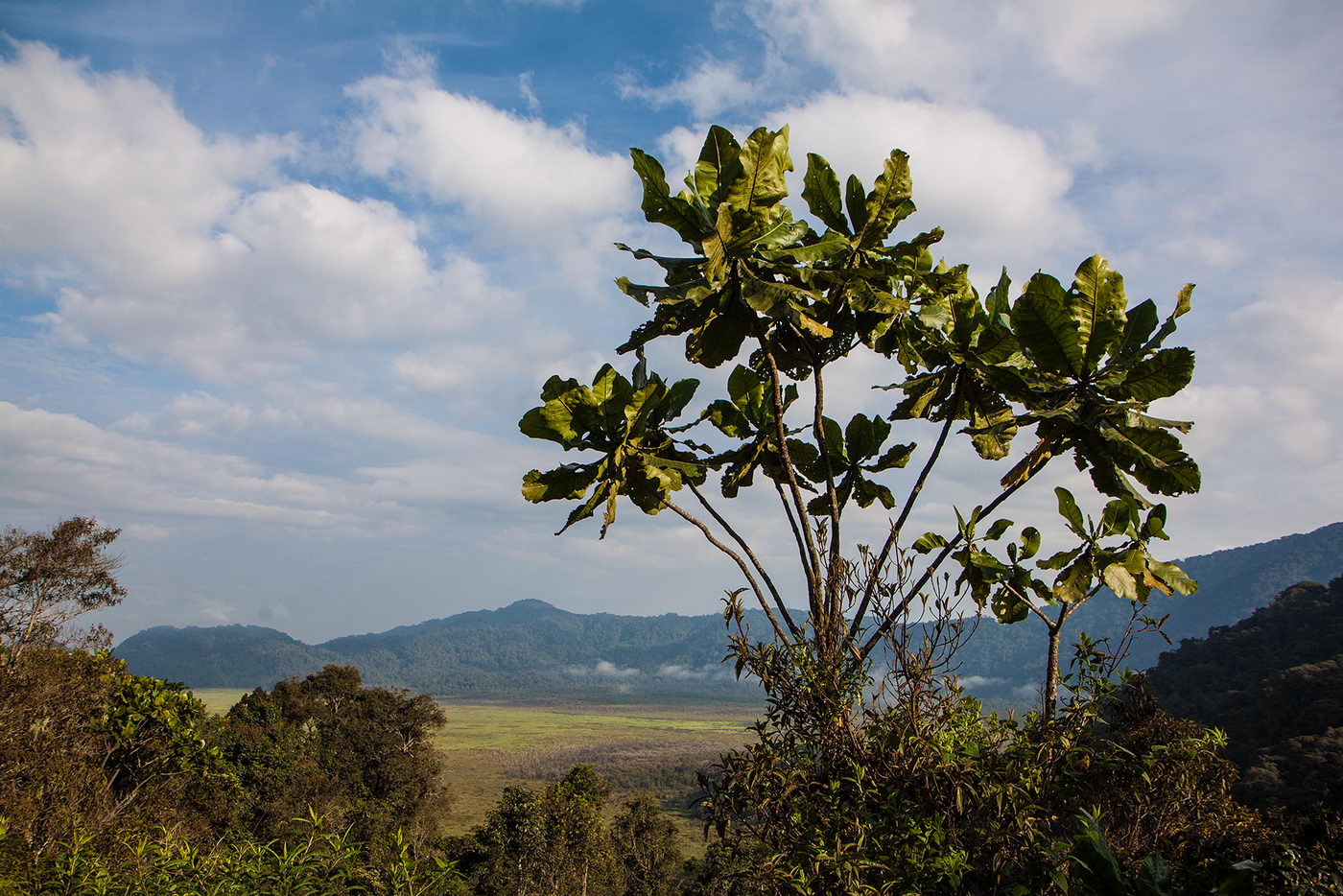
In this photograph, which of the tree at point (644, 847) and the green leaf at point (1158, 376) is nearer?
the green leaf at point (1158, 376)

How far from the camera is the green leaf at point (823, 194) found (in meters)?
3.83

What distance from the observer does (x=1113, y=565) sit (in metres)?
3.80

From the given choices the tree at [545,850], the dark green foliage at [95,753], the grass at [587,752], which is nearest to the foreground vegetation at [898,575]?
the dark green foliage at [95,753]

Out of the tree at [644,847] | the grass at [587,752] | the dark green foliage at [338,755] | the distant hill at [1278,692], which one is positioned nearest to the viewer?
the dark green foliage at [338,755]

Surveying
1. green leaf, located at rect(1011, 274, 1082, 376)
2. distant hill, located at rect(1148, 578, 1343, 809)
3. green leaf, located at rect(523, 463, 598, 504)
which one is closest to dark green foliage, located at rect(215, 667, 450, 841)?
green leaf, located at rect(523, 463, 598, 504)

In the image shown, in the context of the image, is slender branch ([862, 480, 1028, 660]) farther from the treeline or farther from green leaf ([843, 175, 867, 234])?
green leaf ([843, 175, 867, 234])

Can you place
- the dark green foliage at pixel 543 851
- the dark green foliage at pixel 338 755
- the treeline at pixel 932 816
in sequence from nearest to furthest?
the treeline at pixel 932 816
the dark green foliage at pixel 543 851
the dark green foliage at pixel 338 755

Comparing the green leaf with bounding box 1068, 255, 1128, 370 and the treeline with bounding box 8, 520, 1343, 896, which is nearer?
the treeline with bounding box 8, 520, 1343, 896

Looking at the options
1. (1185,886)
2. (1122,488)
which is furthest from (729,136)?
(1185,886)

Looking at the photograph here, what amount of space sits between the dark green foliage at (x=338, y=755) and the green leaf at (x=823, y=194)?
27.9m

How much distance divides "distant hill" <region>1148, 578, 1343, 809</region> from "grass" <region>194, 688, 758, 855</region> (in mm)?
19341

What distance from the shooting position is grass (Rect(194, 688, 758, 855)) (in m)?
72.3

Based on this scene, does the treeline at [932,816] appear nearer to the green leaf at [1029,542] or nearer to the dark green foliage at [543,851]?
the green leaf at [1029,542]

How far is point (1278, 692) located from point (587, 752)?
92.9 metres
